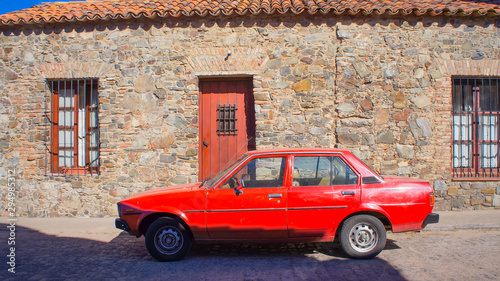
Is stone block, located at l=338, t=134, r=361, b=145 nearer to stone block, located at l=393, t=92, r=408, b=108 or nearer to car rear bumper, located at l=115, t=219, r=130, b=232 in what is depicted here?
stone block, located at l=393, t=92, r=408, b=108

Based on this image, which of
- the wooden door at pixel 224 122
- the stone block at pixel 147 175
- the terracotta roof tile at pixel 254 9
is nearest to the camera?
the terracotta roof tile at pixel 254 9

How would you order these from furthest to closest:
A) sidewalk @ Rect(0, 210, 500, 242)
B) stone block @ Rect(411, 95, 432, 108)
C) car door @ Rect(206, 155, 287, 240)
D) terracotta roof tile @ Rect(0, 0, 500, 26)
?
stone block @ Rect(411, 95, 432, 108) < terracotta roof tile @ Rect(0, 0, 500, 26) < sidewalk @ Rect(0, 210, 500, 242) < car door @ Rect(206, 155, 287, 240)

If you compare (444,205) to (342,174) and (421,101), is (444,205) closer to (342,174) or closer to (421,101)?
(421,101)

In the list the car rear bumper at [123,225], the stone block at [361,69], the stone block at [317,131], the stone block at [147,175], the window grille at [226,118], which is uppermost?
the stone block at [361,69]

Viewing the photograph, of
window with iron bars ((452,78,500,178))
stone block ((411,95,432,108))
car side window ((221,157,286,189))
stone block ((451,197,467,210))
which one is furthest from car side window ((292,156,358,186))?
window with iron bars ((452,78,500,178))

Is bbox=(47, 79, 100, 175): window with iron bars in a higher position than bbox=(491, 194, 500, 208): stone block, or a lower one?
higher

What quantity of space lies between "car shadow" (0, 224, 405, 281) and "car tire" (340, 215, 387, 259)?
0.41 feet

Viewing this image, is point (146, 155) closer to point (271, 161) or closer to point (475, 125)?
point (271, 161)

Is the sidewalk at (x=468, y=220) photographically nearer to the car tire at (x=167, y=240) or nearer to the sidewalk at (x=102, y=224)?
the sidewalk at (x=102, y=224)

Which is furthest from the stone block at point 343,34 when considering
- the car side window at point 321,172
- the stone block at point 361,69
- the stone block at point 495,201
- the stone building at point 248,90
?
the stone block at point 495,201

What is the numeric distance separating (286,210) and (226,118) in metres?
3.60

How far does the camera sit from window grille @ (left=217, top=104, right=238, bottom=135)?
24.5 feet

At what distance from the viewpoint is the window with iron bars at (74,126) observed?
7.76m

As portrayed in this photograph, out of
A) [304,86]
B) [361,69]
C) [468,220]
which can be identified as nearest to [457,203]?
[468,220]
